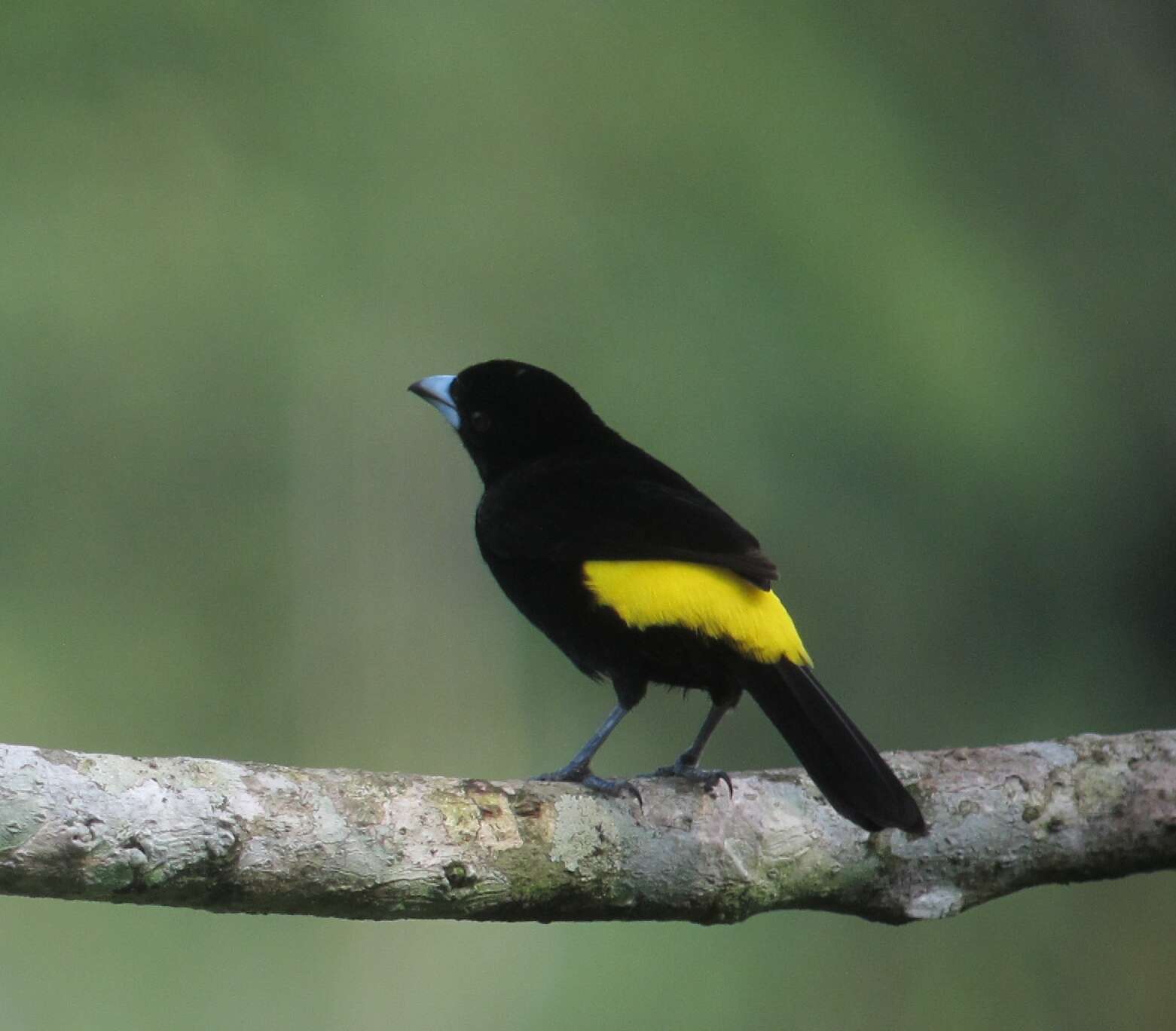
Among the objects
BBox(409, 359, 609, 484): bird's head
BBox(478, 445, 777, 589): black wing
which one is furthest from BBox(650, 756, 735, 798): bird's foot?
BBox(409, 359, 609, 484): bird's head

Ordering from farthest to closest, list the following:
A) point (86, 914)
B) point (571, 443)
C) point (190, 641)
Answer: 1. point (190, 641)
2. point (86, 914)
3. point (571, 443)

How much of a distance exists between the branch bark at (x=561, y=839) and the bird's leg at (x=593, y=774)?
0.10 feet

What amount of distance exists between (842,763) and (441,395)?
117 centimetres

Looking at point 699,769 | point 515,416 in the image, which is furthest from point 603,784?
point 515,416

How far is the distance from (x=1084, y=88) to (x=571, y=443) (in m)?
2.88

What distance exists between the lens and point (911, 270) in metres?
4.44

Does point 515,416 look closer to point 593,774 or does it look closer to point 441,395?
point 441,395

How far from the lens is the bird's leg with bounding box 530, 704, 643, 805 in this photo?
1.80 m

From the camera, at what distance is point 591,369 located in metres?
4.28

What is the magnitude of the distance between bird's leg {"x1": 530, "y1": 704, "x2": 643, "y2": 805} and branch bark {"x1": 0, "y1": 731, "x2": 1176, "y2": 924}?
31 millimetres

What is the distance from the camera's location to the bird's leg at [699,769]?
1.91 m

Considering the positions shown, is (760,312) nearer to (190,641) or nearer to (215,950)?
(190,641)

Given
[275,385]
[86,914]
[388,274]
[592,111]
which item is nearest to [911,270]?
[592,111]

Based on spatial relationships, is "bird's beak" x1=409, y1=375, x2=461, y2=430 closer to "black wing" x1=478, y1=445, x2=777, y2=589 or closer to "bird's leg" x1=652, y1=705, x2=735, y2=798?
"black wing" x1=478, y1=445, x2=777, y2=589
